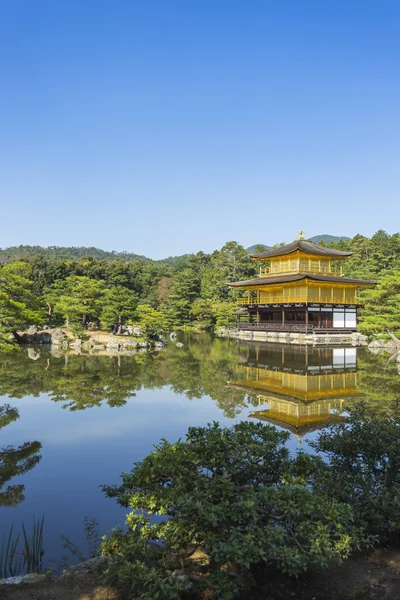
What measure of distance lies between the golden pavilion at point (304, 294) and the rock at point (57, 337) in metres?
13.4

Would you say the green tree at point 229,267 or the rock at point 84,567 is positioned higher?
the green tree at point 229,267

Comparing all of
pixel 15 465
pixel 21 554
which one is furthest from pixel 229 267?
pixel 21 554

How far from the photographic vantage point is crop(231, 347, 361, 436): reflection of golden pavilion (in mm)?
9188

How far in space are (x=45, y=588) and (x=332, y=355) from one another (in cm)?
1916

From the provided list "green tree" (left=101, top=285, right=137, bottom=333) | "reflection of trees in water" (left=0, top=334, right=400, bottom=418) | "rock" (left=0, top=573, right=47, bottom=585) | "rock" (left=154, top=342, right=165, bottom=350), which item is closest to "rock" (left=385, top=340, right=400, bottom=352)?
"reflection of trees in water" (left=0, top=334, right=400, bottom=418)

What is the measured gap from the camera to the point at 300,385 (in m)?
13.2

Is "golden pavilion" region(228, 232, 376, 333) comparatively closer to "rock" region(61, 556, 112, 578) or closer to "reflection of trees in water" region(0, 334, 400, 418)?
"reflection of trees in water" region(0, 334, 400, 418)

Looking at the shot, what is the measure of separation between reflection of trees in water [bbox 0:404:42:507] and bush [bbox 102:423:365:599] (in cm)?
240

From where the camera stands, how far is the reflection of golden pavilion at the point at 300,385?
30.1 feet

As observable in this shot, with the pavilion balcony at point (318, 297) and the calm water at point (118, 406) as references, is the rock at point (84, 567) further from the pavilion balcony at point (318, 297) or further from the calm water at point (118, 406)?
the pavilion balcony at point (318, 297)

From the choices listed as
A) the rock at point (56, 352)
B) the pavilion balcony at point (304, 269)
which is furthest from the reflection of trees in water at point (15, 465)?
the pavilion balcony at point (304, 269)

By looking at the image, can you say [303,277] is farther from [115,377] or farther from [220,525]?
[220,525]

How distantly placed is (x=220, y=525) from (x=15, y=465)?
4.58 meters

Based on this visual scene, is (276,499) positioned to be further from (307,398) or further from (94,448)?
(307,398)
